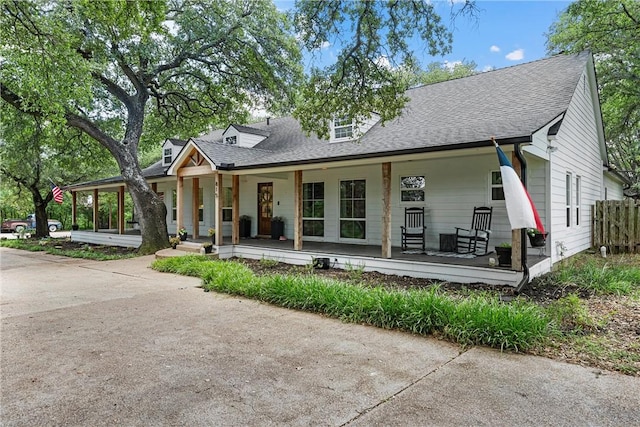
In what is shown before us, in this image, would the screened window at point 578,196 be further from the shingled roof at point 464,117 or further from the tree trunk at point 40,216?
the tree trunk at point 40,216

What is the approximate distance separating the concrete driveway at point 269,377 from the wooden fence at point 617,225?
9437 mm

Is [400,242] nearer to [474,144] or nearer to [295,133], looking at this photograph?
[474,144]

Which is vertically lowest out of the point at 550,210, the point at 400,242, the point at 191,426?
the point at 191,426

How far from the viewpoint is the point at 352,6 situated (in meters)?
5.77

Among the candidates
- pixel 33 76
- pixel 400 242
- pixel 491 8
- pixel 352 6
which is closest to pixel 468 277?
pixel 400 242

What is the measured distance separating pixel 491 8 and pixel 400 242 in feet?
19.9

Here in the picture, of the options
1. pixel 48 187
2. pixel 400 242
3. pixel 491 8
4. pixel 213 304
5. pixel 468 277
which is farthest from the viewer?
pixel 48 187

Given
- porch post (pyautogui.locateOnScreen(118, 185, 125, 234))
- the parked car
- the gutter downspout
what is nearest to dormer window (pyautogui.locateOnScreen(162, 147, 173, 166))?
porch post (pyautogui.locateOnScreen(118, 185, 125, 234))

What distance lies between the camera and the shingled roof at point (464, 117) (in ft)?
24.0

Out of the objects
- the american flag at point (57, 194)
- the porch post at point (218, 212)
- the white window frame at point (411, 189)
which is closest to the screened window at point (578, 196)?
the white window frame at point (411, 189)

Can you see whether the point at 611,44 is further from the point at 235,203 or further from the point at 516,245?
the point at 235,203

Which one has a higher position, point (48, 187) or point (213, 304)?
point (48, 187)

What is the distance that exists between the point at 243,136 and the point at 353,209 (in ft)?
19.0

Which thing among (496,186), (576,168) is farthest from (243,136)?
(576,168)
